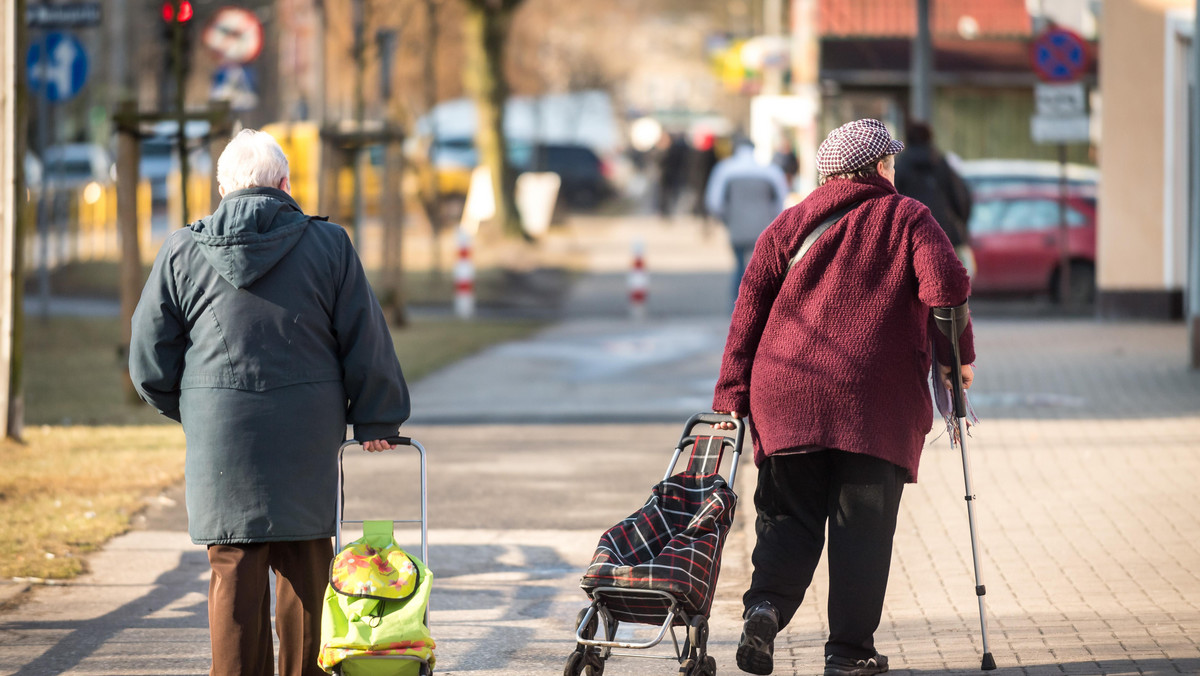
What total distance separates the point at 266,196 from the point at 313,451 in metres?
0.70

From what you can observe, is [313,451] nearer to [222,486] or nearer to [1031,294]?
[222,486]

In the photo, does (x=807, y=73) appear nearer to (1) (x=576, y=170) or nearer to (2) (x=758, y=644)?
(1) (x=576, y=170)

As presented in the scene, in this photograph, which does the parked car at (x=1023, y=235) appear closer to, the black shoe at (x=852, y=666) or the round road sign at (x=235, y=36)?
the round road sign at (x=235, y=36)

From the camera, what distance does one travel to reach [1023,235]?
719 inches

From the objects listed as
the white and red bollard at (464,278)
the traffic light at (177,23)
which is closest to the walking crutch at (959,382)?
the traffic light at (177,23)

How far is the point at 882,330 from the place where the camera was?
492 cm

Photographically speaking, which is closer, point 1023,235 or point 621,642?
point 621,642

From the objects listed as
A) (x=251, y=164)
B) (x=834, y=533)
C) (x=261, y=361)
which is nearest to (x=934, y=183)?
(x=834, y=533)

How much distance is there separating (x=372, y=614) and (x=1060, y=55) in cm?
1481

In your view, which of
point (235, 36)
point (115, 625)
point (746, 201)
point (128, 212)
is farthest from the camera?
point (235, 36)

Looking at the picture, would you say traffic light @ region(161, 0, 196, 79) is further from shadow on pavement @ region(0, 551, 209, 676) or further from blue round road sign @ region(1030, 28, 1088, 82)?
blue round road sign @ region(1030, 28, 1088, 82)

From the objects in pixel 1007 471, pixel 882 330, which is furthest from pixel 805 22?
pixel 882 330

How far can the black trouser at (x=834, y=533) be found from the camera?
5.00m

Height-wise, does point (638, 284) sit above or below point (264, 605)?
above
